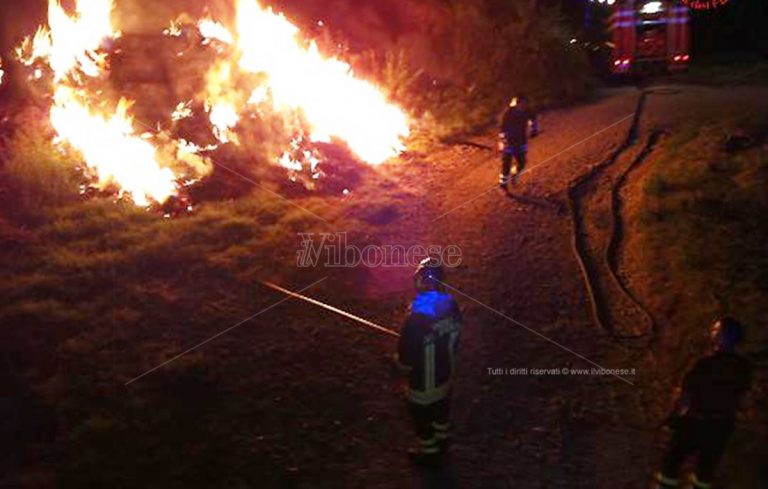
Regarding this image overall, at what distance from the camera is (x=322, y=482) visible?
19.0 ft

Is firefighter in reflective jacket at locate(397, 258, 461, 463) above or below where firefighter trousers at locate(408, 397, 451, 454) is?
above

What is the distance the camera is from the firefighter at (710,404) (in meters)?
5.00

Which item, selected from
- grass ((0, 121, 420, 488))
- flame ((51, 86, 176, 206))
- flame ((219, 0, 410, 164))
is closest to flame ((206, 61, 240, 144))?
flame ((219, 0, 410, 164))

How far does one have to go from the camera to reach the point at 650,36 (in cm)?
2119

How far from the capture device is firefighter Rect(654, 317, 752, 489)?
5.00 metres

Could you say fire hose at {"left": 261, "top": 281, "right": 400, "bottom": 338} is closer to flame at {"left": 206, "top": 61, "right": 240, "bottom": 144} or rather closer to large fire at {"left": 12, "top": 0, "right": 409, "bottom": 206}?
large fire at {"left": 12, "top": 0, "right": 409, "bottom": 206}

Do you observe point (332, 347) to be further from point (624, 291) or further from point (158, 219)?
point (158, 219)

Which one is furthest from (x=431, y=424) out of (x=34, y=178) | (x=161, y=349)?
(x=34, y=178)

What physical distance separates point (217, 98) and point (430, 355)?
31.9ft

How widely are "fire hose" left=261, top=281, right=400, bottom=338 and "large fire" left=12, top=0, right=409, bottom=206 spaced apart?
3826 mm

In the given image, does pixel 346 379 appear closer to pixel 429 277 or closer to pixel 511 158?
pixel 429 277

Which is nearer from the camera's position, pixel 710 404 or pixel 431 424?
pixel 710 404

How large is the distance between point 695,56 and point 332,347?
81.6 ft

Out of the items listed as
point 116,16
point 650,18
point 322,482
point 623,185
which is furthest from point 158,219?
point 650,18
